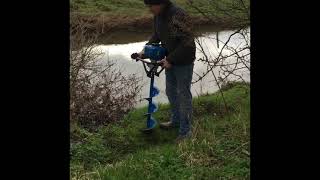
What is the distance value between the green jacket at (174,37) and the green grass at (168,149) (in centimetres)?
→ 88

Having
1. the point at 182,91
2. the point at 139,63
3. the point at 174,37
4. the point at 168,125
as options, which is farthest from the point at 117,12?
the point at 174,37

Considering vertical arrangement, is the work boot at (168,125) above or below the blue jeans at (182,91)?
below

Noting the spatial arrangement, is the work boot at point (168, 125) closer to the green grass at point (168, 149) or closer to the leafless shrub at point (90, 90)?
the green grass at point (168, 149)

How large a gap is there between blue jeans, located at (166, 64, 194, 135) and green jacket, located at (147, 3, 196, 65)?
0.14 m

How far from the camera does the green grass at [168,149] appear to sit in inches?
196

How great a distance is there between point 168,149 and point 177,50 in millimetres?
1178

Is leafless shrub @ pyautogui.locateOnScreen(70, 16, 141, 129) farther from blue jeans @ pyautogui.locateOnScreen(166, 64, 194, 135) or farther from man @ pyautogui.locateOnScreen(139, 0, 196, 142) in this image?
blue jeans @ pyautogui.locateOnScreen(166, 64, 194, 135)

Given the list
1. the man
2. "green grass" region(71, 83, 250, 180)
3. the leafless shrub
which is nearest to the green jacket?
the man

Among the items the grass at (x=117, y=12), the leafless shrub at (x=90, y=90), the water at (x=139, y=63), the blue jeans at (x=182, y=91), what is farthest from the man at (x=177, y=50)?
the grass at (x=117, y=12)
